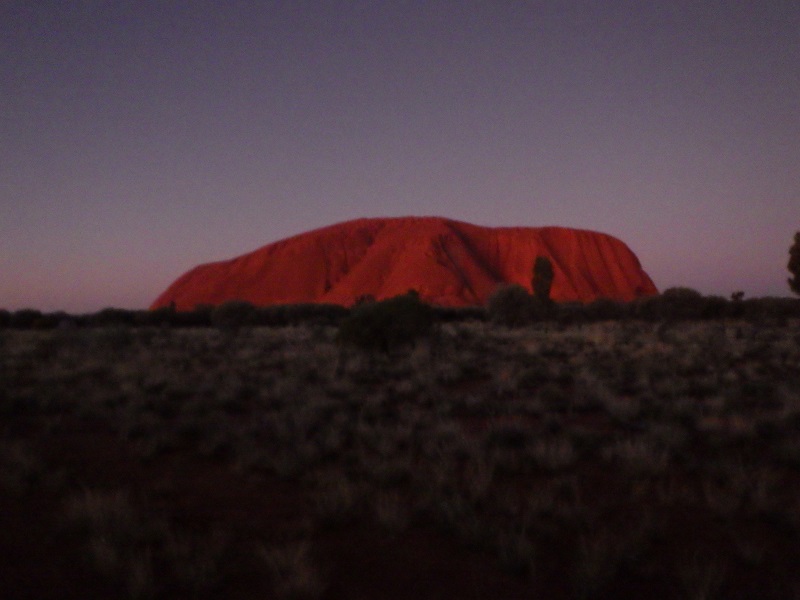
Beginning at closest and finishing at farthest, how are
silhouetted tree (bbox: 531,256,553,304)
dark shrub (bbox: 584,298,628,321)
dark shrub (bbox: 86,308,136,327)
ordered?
silhouetted tree (bbox: 531,256,553,304), dark shrub (bbox: 86,308,136,327), dark shrub (bbox: 584,298,628,321)

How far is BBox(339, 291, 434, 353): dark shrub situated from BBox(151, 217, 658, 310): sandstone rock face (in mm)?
57638

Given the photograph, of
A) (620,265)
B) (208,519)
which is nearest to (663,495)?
(208,519)

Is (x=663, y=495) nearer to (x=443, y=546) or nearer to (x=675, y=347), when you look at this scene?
(x=443, y=546)

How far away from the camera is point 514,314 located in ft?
125

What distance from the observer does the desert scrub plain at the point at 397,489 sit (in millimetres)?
4368

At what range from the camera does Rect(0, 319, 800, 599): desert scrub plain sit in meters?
4.37

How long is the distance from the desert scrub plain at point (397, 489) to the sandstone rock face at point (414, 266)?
66.6m

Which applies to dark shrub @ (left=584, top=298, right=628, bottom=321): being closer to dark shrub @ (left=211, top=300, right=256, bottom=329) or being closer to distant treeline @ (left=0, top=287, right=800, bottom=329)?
distant treeline @ (left=0, top=287, right=800, bottom=329)

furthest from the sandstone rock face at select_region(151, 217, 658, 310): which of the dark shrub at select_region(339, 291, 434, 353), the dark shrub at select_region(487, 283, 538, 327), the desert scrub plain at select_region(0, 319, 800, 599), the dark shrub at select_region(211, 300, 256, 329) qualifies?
the desert scrub plain at select_region(0, 319, 800, 599)

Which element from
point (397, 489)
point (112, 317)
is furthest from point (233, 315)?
point (397, 489)

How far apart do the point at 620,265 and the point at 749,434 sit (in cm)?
9951

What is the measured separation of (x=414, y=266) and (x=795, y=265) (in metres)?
52.6

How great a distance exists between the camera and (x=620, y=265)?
101 m

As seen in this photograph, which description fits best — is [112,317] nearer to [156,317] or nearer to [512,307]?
[156,317]
